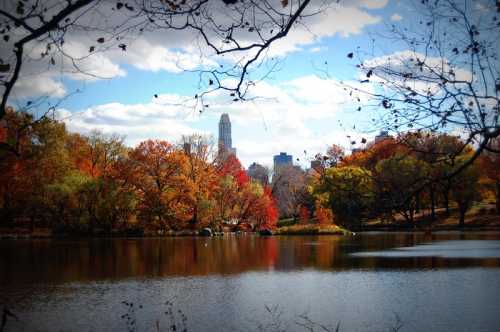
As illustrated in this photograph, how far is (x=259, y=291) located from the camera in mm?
16438

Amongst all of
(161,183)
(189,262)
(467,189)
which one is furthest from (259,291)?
(467,189)

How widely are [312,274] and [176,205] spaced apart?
32.3 m

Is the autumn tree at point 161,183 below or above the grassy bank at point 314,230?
above

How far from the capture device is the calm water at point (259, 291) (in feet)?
40.1

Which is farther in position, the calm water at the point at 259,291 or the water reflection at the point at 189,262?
the water reflection at the point at 189,262

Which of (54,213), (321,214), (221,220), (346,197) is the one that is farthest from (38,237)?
(346,197)

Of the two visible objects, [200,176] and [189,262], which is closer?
[189,262]

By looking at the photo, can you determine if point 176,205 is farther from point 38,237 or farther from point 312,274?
point 312,274

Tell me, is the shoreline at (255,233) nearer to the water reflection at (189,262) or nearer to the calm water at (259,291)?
the water reflection at (189,262)

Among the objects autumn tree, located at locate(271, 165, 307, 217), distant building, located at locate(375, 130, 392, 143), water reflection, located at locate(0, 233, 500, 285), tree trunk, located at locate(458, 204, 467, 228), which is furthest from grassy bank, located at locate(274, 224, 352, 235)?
distant building, located at locate(375, 130, 392, 143)

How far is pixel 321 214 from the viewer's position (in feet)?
189

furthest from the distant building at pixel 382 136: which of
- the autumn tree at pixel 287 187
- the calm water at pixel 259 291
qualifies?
the autumn tree at pixel 287 187

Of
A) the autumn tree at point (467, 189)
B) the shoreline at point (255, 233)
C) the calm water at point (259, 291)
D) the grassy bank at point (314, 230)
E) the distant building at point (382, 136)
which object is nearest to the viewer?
the distant building at point (382, 136)

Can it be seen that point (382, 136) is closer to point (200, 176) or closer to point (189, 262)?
point (189, 262)
